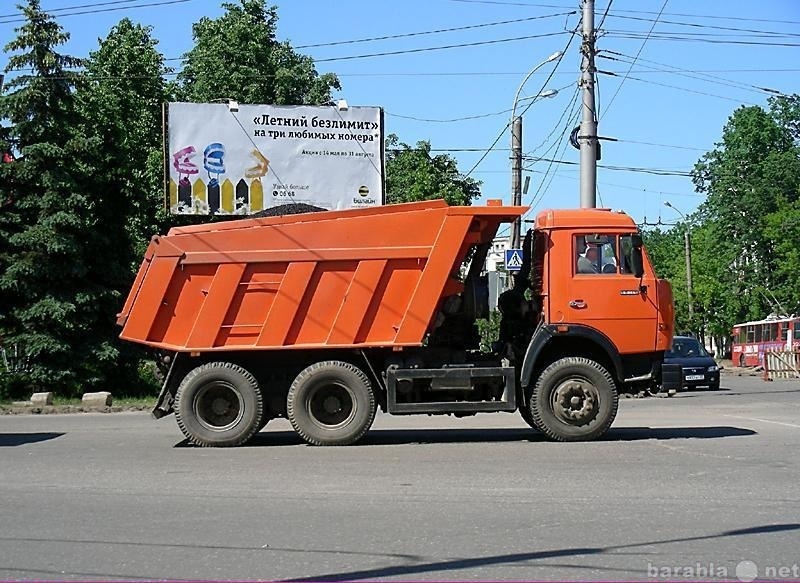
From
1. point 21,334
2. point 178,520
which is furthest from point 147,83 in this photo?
point 178,520

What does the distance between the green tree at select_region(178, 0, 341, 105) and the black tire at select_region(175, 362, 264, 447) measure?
28.2 meters

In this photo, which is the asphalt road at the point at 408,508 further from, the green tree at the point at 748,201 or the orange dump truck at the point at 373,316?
the green tree at the point at 748,201

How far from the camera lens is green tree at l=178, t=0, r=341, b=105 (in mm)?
41188

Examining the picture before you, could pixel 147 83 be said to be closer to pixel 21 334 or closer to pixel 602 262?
pixel 21 334

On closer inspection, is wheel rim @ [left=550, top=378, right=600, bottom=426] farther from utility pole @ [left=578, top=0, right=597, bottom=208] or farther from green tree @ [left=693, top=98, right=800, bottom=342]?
green tree @ [left=693, top=98, right=800, bottom=342]

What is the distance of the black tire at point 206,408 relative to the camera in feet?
45.1

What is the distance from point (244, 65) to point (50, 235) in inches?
709

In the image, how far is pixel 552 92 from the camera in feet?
95.5

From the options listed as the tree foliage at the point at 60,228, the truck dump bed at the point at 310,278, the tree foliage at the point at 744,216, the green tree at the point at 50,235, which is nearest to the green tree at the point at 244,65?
the tree foliage at the point at 60,228

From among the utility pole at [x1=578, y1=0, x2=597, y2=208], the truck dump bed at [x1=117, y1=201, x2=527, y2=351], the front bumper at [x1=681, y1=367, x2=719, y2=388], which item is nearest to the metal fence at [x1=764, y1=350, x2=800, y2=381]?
the front bumper at [x1=681, y1=367, x2=719, y2=388]

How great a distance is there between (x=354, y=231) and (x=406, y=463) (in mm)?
3253

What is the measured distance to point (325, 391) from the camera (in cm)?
1377

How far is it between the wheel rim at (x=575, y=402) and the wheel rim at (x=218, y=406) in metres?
4.04

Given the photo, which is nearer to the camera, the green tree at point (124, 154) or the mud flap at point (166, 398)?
the mud flap at point (166, 398)
